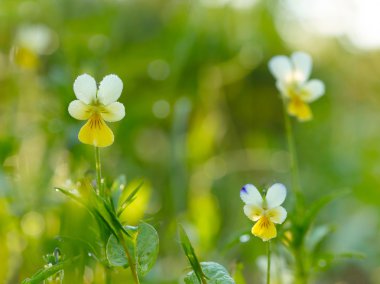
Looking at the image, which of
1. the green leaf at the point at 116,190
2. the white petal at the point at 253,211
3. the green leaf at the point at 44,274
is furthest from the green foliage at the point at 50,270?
the white petal at the point at 253,211

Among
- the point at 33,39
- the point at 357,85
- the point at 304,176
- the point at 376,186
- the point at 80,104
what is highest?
the point at 357,85

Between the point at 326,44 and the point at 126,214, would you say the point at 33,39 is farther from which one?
the point at 326,44

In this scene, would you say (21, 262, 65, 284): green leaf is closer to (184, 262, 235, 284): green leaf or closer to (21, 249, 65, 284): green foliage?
(21, 249, 65, 284): green foliage

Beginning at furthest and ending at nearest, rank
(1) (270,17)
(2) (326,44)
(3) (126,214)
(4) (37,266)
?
(2) (326,44) < (1) (270,17) < (3) (126,214) < (4) (37,266)

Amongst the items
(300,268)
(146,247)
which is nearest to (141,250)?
(146,247)

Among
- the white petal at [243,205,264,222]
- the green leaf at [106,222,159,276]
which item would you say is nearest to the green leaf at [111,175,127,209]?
the green leaf at [106,222,159,276]

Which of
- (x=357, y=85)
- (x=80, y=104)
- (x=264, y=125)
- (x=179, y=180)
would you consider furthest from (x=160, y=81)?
(x=80, y=104)

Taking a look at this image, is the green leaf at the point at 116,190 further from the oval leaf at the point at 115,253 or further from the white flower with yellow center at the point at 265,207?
the white flower with yellow center at the point at 265,207
